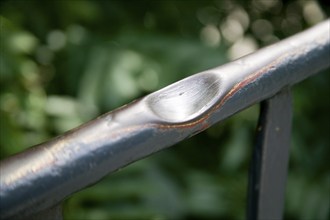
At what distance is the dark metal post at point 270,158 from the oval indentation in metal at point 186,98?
100mm

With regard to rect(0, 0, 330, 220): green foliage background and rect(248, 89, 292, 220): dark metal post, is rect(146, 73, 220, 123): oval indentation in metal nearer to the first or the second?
rect(248, 89, 292, 220): dark metal post

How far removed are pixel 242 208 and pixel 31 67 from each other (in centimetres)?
52

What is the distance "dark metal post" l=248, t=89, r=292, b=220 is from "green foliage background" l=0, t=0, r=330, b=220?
0.72m

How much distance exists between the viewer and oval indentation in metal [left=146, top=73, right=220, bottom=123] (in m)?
0.45

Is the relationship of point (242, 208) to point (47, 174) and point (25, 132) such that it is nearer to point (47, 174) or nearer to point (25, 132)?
point (25, 132)

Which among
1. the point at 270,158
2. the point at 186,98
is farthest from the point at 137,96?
the point at 186,98

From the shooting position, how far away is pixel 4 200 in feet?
1.20

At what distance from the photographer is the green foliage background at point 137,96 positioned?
132 centimetres

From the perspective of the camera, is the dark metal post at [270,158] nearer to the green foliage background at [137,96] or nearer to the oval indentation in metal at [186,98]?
the oval indentation in metal at [186,98]

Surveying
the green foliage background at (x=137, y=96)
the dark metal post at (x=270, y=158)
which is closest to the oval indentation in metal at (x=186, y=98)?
the dark metal post at (x=270, y=158)

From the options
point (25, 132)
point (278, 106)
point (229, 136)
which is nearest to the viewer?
point (278, 106)

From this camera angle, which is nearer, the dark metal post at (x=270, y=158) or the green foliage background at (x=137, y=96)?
the dark metal post at (x=270, y=158)

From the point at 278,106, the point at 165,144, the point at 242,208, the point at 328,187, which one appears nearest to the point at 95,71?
the point at 242,208

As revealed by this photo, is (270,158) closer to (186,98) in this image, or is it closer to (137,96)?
(186,98)
